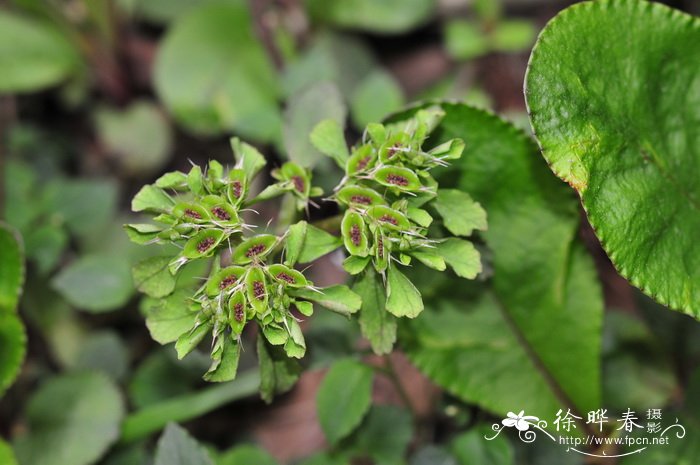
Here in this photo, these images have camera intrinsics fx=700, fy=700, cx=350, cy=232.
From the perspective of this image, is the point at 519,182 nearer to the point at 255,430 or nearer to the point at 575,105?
the point at 575,105

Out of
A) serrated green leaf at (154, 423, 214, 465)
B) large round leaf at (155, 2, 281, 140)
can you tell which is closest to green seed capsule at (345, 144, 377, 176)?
serrated green leaf at (154, 423, 214, 465)

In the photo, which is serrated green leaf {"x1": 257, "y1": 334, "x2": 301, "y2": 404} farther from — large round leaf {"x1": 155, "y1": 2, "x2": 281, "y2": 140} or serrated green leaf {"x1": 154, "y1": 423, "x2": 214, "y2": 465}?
large round leaf {"x1": 155, "y1": 2, "x2": 281, "y2": 140}

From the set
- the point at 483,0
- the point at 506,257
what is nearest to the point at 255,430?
the point at 506,257

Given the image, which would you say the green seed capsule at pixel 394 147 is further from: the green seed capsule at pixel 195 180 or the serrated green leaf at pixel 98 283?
the serrated green leaf at pixel 98 283

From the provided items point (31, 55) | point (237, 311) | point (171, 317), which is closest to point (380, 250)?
point (237, 311)

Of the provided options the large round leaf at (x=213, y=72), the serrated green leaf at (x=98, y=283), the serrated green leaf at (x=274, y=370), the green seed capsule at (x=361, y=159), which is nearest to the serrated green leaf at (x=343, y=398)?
the serrated green leaf at (x=274, y=370)

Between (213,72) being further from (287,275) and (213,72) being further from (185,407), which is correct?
(287,275)
